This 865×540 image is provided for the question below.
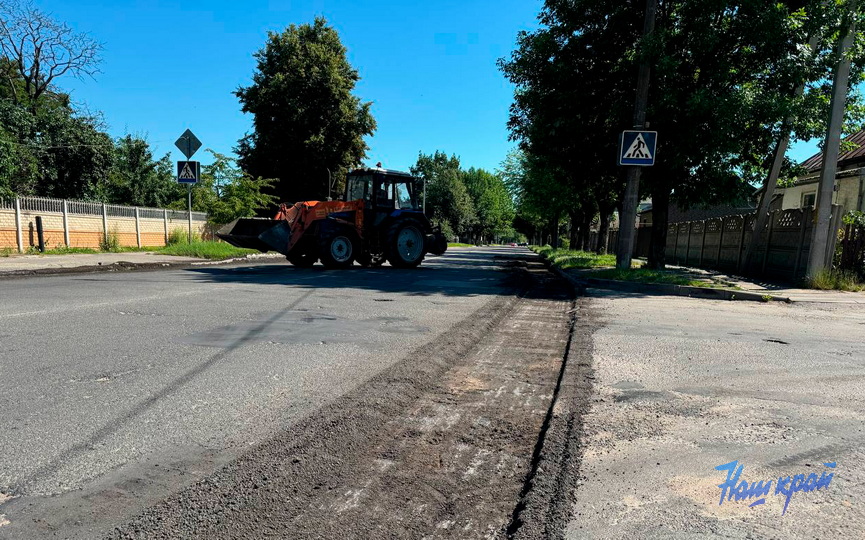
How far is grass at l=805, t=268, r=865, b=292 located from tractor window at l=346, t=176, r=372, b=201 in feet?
38.1

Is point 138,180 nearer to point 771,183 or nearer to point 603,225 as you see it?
point 603,225

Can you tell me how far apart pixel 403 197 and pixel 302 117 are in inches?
846

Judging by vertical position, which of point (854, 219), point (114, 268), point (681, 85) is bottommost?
point (114, 268)

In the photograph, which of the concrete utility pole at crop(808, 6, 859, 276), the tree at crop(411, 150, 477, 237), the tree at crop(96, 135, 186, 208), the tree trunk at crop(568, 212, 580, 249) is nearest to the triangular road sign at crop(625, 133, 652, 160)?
the concrete utility pole at crop(808, 6, 859, 276)

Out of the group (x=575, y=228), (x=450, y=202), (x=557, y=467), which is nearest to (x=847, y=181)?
(x=575, y=228)

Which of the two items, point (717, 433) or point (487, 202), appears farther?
point (487, 202)

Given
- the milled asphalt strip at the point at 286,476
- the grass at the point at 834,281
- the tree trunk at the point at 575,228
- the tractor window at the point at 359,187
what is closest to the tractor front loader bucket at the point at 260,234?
the tractor window at the point at 359,187

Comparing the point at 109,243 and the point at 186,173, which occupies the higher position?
the point at 186,173

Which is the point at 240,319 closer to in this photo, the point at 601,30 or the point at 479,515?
the point at 479,515

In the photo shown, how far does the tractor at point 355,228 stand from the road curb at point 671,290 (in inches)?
223

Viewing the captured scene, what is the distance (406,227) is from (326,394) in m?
12.1

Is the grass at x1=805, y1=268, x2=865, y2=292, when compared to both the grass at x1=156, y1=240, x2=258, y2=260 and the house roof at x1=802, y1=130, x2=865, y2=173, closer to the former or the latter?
the house roof at x1=802, y1=130, x2=865, y2=173

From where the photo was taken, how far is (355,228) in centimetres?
1496

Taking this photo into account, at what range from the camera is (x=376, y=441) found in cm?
291
